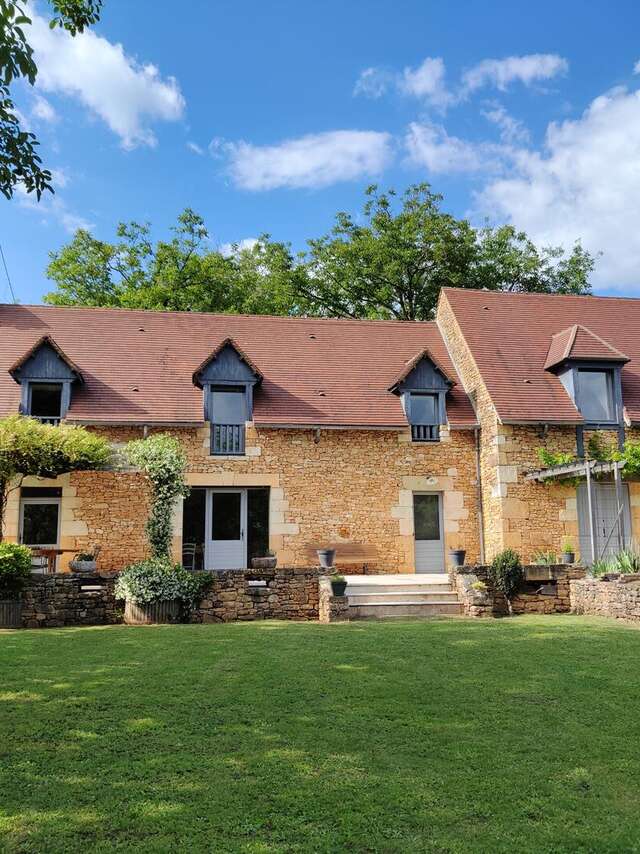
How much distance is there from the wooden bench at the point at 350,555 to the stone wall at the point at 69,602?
480cm

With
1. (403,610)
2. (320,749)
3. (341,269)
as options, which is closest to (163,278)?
(341,269)

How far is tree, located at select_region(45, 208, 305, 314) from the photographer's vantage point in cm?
2659

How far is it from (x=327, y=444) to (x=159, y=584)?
18.9 ft

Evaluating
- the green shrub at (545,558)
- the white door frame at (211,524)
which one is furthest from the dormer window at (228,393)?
the green shrub at (545,558)

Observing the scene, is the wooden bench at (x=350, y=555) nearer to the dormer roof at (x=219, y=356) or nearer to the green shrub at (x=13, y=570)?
the dormer roof at (x=219, y=356)

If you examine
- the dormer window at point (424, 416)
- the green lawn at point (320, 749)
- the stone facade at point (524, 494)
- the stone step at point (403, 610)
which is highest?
the dormer window at point (424, 416)

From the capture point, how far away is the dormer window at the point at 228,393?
52.3 feet

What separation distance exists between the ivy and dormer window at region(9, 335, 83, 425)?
11.9ft

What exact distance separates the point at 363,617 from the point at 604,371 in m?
9.05

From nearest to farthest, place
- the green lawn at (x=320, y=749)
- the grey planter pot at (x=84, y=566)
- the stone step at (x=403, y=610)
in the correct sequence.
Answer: the green lawn at (x=320, y=749) → the stone step at (x=403, y=610) → the grey planter pot at (x=84, y=566)

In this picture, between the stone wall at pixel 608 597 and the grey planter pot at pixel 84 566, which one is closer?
the stone wall at pixel 608 597

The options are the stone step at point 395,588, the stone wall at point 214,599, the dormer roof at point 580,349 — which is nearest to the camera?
the stone wall at point 214,599

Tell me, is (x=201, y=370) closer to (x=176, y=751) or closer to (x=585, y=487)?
(x=585, y=487)

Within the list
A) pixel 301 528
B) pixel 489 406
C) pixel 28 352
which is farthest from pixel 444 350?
pixel 28 352
